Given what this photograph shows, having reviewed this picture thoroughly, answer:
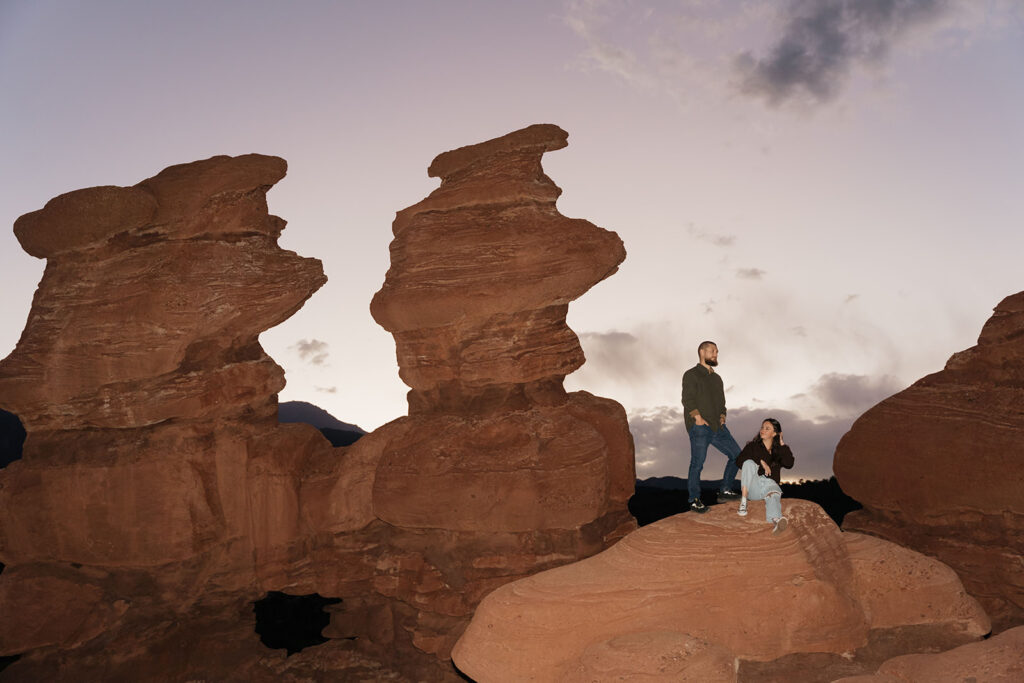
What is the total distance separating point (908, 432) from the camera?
46.1ft

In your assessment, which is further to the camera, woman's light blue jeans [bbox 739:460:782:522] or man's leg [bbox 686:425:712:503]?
man's leg [bbox 686:425:712:503]

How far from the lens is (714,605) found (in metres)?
9.07

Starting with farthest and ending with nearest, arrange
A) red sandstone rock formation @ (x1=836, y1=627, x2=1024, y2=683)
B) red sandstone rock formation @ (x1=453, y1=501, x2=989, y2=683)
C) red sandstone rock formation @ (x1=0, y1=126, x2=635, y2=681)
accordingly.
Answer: red sandstone rock formation @ (x1=0, y1=126, x2=635, y2=681)
red sandstone rock formation @ (x1=453, y1=501, x2=989, y2=683)
red sandstone rock formation @ (x1=836, y1=627, x2=1024, y2=683)

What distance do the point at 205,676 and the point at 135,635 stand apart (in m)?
1.43

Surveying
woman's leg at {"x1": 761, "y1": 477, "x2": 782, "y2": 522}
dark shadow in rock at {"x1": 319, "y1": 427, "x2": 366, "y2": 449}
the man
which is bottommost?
woman's leg at {"x1": 761, "y1": 477, "x2": 782, "y2": 522}

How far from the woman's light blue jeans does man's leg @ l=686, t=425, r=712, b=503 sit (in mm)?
1296

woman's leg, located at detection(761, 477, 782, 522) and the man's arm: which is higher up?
the man's arm

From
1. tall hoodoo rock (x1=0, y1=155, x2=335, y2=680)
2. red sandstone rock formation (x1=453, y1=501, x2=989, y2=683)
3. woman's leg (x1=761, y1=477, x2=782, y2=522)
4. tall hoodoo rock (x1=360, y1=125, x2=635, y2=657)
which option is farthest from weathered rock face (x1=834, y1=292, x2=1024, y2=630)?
tall hoodoo rock (x1=0, y1=155, x2=335, y2=680)

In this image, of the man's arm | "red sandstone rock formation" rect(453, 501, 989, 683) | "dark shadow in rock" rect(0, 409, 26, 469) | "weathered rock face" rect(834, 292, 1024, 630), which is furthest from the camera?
"dark shadow in rock" rect(0, 409, 26, 469)

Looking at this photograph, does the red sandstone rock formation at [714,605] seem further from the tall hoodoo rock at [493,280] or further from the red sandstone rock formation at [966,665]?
the tall hoodoo rock at [493,280]

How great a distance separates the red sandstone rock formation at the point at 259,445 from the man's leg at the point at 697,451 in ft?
8.36

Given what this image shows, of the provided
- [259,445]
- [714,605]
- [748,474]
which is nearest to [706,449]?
[748,474]

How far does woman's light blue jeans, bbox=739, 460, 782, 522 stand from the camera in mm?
9516

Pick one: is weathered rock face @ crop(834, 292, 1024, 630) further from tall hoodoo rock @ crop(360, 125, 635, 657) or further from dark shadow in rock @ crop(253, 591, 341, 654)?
dark shadow in rock @ crop(253, 591, 341, 654)
